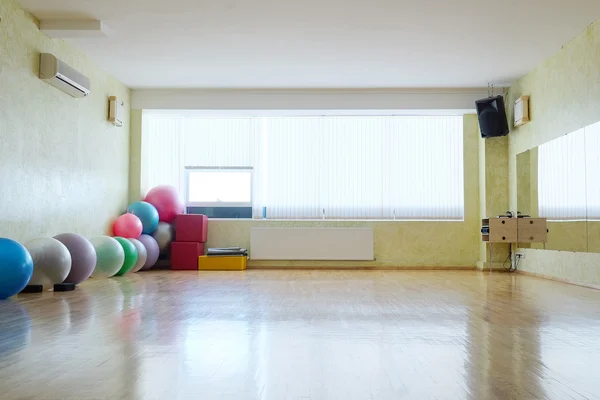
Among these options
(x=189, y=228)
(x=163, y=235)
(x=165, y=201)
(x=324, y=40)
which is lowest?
(x=163, y=235)

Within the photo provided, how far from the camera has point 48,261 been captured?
17.1 feet

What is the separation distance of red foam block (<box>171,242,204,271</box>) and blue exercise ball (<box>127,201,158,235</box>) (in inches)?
19.3

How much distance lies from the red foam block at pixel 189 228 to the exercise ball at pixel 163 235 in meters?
0.11

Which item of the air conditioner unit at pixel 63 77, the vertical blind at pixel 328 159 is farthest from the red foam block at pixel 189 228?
the air conditioner unit at pixel 63 77

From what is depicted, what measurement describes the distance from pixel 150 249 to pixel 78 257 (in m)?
2.44

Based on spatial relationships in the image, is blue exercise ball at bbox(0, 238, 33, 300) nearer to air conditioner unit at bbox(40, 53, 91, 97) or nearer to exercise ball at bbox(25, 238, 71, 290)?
exercise ball at bbox(25, 238, 71, 290)

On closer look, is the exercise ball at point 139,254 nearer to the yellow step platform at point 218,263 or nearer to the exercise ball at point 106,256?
the exercise ball at point 106,256

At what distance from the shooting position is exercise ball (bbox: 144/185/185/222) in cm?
877

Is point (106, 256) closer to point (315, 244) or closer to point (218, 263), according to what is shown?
point (218, 263)

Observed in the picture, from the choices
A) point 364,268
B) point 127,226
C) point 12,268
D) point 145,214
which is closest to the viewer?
point 12,268

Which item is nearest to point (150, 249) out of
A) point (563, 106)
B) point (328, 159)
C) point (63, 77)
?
point (63, 77)

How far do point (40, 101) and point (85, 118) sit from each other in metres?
1.16

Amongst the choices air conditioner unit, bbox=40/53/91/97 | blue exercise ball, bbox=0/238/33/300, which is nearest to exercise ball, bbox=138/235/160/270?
air conditioner unit, bbox=40/53/91/97

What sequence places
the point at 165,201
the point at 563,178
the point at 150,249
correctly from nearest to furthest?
1. the point at 563,178
2. the point at 150,249
3. the point at 165,201
